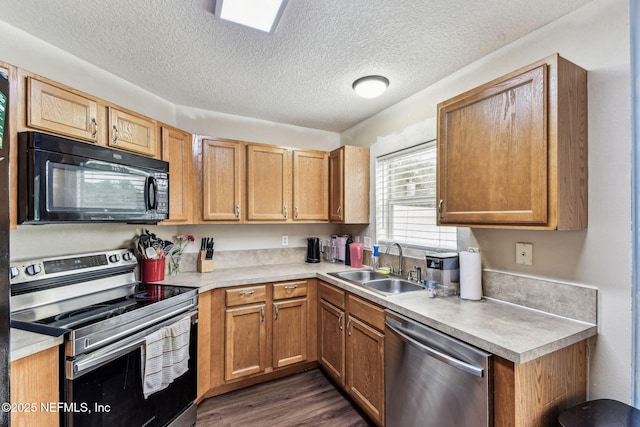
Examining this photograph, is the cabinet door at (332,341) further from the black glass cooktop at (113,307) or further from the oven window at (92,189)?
the oven window at (92,189)

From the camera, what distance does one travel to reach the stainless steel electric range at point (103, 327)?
4.33ft

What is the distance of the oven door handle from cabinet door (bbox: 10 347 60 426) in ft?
0.21

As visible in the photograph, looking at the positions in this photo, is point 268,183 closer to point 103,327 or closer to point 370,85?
point 370,85

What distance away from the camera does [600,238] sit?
1.34 metres

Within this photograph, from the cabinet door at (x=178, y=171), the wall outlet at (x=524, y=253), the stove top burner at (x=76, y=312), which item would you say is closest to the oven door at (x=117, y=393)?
the stove top burner at (x=76, y=312)

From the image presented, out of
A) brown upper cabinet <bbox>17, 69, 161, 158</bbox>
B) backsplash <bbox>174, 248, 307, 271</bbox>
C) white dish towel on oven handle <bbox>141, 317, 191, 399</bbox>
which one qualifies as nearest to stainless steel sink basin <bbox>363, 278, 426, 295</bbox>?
backsplash <bbox>174, 248, 307, 271</bbox>

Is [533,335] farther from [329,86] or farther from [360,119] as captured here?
[360,119]

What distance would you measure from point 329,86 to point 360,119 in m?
0.85

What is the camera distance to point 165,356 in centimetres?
175

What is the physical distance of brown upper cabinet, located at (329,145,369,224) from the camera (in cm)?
289

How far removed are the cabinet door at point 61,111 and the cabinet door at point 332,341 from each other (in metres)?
2.07

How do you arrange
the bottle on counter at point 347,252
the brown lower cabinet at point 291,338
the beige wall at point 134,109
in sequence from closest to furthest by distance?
the beige wall at point 134,109, the brown lower cabinet at point 291,338, the bottle on counter at point 347,252

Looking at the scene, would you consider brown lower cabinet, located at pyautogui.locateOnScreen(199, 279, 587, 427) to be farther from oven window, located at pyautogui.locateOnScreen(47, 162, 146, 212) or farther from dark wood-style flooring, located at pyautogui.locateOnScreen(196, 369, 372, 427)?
oven window, located at pyautogui.locateOnScreen(47, 162, 146, 212)

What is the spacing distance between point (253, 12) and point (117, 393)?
80.9 inches
